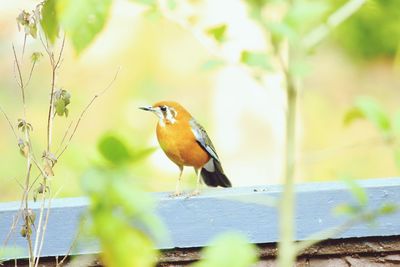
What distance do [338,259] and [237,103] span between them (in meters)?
4.78

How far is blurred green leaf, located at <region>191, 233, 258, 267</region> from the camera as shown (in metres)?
1.00

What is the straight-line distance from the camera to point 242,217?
2.25m

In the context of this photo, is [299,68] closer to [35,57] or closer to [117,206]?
[117,206]

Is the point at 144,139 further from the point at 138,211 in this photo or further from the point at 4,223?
the point at 138,211

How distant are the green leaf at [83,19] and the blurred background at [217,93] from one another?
4.75m

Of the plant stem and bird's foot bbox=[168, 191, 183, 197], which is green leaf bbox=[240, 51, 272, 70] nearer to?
the plant stem

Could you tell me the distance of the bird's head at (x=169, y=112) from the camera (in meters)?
2.74

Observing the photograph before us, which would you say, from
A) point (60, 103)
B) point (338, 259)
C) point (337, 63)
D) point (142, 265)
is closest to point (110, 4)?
point (142, 265)

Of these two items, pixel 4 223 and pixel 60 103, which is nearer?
pixel 60 103

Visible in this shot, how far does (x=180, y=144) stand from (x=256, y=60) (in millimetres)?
1570

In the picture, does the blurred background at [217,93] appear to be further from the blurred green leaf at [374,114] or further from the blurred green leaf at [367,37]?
the blurred green leaf at [374,114]

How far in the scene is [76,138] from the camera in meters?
9.05

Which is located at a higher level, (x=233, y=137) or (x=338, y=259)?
(x=233, y=137)

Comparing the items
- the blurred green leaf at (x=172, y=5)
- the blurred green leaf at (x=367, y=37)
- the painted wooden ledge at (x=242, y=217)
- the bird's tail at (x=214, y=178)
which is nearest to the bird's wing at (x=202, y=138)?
the bird's tail at (x=214, y=178)
